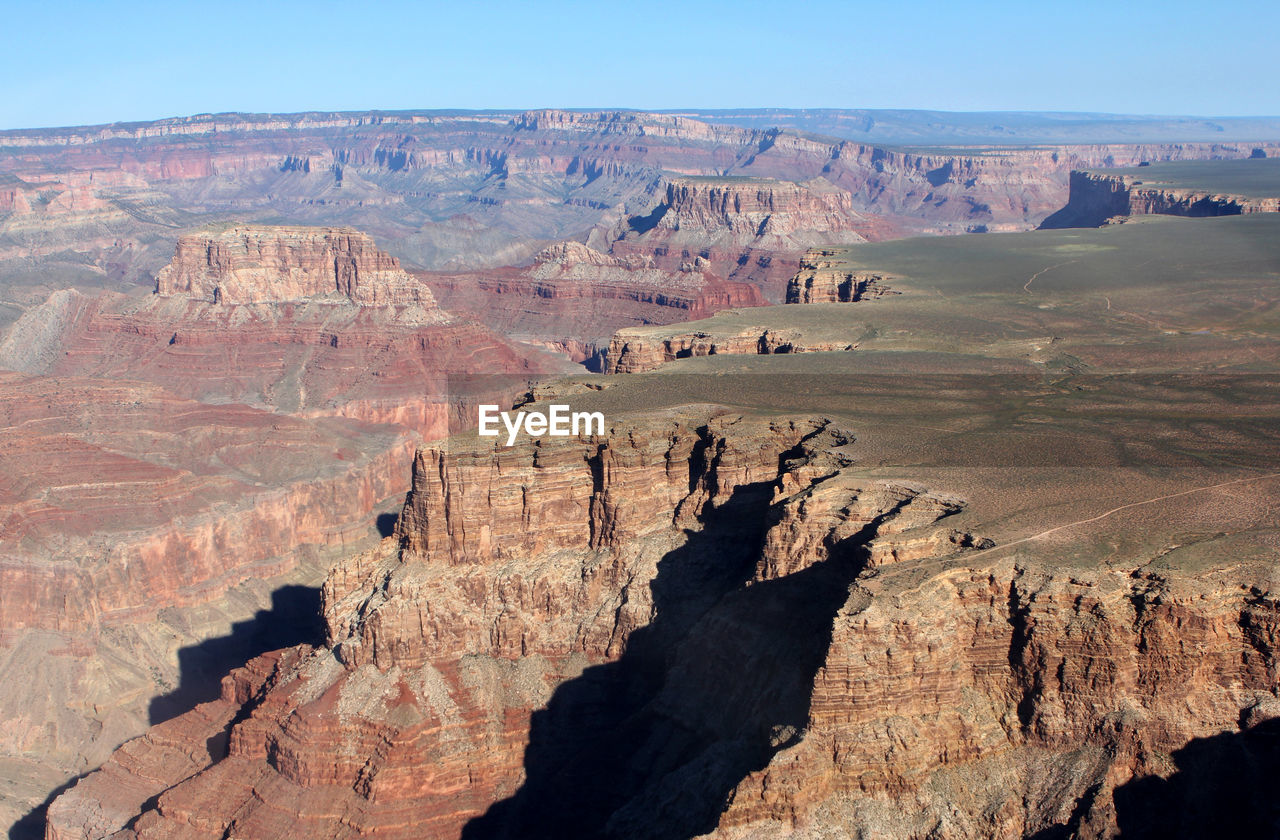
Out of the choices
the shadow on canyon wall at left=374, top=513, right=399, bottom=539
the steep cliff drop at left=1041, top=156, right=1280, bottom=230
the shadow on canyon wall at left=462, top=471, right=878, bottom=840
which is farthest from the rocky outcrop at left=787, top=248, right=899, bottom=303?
the steep cliff drop at left=1041, top=156, right=1280, bottom=230

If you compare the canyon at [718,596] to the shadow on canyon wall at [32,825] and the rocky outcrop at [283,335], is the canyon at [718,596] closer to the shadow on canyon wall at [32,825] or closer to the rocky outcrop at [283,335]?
the shadow on canyon wall at [32,825]

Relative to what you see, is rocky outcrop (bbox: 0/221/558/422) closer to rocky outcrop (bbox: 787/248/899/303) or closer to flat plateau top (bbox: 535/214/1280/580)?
rocky outcrop (bbox: 787/248/899/303)

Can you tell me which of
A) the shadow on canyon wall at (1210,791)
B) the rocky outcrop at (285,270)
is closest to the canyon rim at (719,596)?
the shadow on canyon wall at (1210,791)

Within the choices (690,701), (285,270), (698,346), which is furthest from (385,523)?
(690,701)

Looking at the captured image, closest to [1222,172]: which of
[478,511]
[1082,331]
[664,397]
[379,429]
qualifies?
[1082,331]

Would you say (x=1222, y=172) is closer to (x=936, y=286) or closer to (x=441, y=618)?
(x=936, y=286)

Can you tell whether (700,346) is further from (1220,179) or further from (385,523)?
(1220,179)
